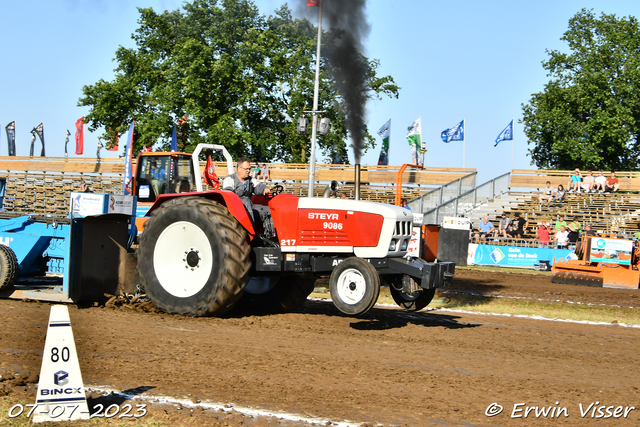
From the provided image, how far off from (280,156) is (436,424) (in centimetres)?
3157

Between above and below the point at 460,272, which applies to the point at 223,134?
above

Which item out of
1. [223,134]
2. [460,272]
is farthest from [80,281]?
[223,134]

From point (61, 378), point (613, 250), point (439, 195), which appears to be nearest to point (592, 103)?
point (439, 195)

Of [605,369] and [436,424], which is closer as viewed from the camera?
[436,424]

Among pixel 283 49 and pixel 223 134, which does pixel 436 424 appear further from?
pixel 283 49

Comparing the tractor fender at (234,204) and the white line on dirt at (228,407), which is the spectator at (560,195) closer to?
the tractor fender at (234,204)

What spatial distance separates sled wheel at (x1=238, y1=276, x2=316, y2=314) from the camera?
834 centimetres

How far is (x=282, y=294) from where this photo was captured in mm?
8367

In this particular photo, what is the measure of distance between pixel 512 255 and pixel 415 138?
1040 centimetres

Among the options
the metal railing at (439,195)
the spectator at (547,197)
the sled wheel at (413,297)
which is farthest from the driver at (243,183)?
the spectator at (547,197)

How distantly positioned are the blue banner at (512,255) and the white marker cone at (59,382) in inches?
702

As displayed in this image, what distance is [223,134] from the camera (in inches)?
1262

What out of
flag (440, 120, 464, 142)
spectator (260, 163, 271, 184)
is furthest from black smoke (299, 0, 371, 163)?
flag (440, 120, 464, 142)

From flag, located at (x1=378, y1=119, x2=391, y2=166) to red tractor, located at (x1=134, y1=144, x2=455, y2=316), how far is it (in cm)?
2145
